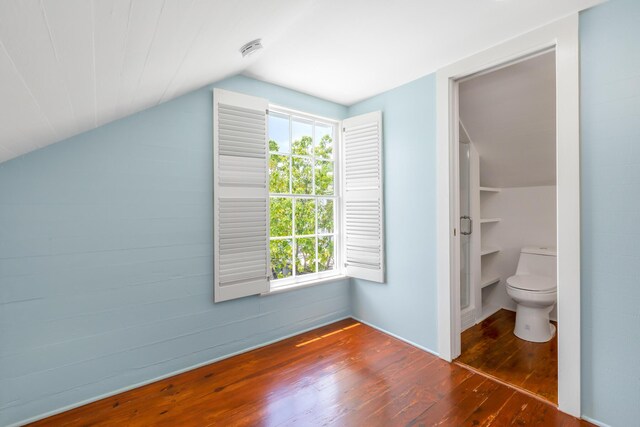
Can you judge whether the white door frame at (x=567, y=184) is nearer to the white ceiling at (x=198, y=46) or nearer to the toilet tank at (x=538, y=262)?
the white ceiling at (x=198, y=46)

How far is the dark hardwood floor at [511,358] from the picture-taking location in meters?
2.04

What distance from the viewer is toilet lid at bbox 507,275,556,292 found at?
2602 millimetres

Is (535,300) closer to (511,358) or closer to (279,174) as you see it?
(511,358)

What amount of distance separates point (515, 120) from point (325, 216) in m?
2.02

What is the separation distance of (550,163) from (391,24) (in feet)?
7.31

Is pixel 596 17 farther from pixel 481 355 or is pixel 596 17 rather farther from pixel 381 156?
pixel 481 355

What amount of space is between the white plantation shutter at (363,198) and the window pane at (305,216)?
1.21ft

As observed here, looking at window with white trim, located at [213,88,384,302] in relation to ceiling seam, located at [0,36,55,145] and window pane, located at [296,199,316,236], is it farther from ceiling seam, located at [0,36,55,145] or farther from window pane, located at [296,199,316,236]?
ceiling seam, located at [0,36,55,145]

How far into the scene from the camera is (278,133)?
291cm

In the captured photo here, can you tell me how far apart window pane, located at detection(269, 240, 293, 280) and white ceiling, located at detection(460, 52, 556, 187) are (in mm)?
2184

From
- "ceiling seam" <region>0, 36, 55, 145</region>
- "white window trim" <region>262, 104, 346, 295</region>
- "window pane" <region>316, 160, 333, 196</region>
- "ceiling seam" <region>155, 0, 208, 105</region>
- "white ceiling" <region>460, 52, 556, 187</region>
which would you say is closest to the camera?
"ceiling seam" <region>0, 36, 55, 145</region>

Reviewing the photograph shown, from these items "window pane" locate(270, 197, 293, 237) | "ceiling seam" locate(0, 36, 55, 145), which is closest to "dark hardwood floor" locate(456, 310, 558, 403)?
"window pane" locate(270, 197, 293, 237)

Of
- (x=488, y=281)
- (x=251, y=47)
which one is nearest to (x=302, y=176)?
(x=251, y=47)

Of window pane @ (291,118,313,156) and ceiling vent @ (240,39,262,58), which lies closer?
ceiling vent @ (240,39,262,58)
